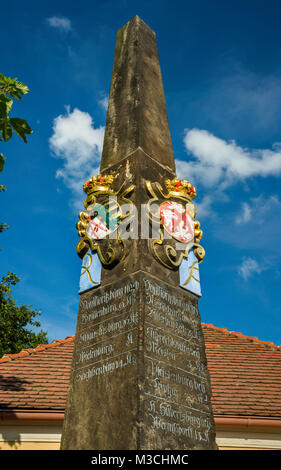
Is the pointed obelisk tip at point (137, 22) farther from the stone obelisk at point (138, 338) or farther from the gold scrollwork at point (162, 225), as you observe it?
the gold scrollwork at point (162, 225)

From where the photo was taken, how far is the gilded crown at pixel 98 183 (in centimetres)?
453

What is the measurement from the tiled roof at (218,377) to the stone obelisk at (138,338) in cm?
444

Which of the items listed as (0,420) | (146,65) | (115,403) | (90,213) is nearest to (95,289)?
(90,213)

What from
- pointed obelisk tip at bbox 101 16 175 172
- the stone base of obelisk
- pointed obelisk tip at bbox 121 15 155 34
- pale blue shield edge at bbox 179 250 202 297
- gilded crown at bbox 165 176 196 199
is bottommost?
the stone base of obelisk

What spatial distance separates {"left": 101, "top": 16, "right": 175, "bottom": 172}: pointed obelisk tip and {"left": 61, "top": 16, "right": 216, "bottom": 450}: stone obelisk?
0.8 inches

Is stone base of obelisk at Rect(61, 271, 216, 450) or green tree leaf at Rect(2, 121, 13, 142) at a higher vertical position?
green tree leaf at Rect(2, 121, 13, 142)

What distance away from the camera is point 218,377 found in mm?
8570

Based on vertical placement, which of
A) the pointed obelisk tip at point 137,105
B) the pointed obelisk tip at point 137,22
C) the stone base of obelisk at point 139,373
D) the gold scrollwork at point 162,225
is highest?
the pointed obelisk tip at point 137,22

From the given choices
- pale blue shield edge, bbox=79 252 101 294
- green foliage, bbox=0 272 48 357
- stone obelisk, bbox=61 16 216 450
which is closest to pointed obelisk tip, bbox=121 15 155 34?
stone obelisk, bbox=61 16 216 450

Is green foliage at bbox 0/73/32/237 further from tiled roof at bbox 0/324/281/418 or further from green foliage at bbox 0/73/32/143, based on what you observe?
tiled roof at bbox 0/324/281/418

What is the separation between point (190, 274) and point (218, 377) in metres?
5.31

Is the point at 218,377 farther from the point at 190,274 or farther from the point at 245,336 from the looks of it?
the point at 190,274

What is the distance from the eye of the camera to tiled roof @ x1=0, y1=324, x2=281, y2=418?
7.63 m

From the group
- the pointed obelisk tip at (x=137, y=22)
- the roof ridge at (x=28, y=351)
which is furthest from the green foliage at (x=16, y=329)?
the pointed obelisk tip at (x=137, y=22)
